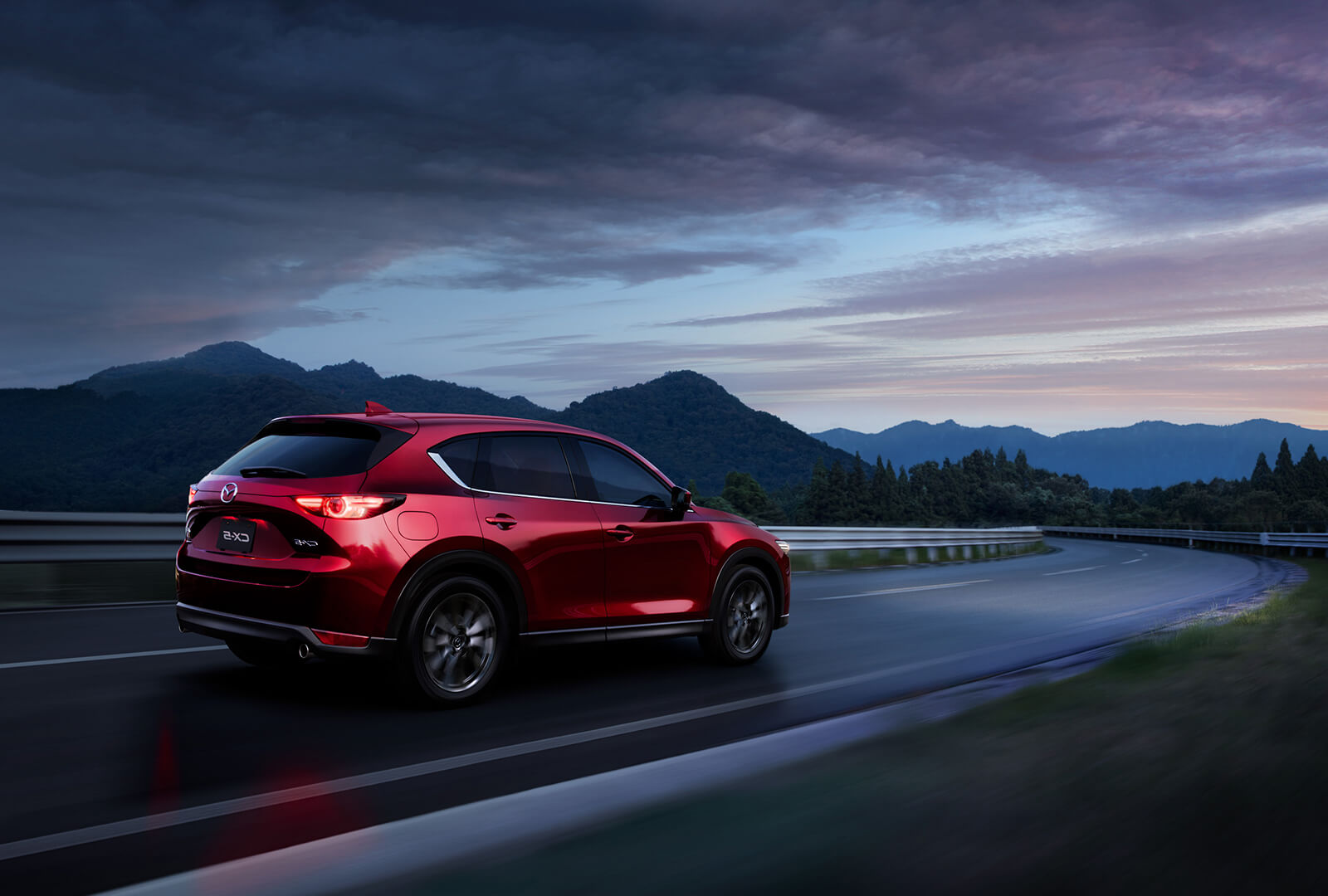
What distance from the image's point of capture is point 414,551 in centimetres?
643

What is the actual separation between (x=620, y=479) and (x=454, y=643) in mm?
1914

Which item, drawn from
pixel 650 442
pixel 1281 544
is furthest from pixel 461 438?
pixel 650 442

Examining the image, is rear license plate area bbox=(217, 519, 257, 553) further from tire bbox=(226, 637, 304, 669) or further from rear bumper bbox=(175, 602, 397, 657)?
tire bbox=(226, 637, 304, 669)

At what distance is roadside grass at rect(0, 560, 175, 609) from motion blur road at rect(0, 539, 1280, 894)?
96 centimetres

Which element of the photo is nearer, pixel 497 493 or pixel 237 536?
pixel 237 536

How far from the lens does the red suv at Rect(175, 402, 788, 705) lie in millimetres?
6285

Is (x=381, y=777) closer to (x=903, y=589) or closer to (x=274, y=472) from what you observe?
(x=274, y=472)

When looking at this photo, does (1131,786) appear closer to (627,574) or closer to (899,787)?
(899,787)

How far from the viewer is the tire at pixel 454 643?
646 cm

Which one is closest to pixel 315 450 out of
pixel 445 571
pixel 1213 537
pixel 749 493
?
pixel 445 571

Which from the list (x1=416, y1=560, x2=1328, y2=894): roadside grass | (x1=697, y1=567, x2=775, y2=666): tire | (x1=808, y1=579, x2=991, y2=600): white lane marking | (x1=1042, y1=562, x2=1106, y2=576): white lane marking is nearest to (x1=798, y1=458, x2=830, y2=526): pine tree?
(x1=1042, y1=562, x2=1106, y2=576): white lane marking

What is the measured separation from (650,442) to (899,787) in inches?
6025

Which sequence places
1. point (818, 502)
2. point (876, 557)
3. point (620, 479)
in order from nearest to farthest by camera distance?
point (620, 479), point (876, 557), point (818, 502)

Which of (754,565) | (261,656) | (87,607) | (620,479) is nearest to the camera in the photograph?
(261,656)
